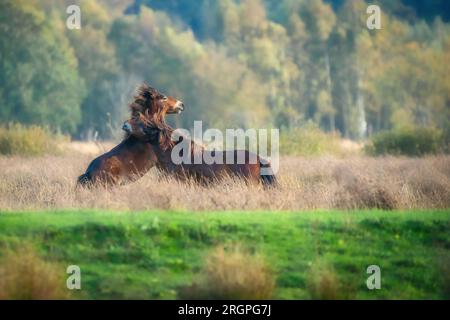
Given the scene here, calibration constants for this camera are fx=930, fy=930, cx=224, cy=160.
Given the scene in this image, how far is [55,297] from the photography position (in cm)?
1274

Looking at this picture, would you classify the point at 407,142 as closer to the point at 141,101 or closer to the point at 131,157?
the point at 141,101

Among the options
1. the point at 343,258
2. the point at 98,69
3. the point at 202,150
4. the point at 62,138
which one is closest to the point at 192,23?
the point at 98,69

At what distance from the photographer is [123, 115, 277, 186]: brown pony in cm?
1847

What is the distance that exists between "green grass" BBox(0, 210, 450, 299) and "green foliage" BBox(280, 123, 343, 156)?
1665 cm

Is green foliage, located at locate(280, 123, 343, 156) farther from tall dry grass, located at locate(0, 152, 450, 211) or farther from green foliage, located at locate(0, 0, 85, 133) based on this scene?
green foliage, located at locate(0, 0, 85, 133)

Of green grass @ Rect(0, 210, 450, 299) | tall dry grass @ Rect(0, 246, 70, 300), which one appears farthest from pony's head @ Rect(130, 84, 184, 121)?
tall dry grass @ Rect(0, 246, 70, 300)

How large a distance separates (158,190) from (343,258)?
4204 millimetres

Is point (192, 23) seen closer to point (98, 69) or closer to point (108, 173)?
point (98, 69)

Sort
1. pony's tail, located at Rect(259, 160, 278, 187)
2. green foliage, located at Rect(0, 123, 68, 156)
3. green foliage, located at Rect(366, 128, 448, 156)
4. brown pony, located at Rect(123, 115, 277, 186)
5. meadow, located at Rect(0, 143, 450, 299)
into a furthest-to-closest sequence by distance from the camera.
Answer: green foliage, located at Rect(366, 128, 448, 156) → green foliage, located at Rect(0, 123, 68, 156) → pony's tail, located at Rect(259, 160, 278, 187) → brown pony, located at Rect(123, 115, 277, 186) → meadow, located at Rect(0, 143, 450, 299)

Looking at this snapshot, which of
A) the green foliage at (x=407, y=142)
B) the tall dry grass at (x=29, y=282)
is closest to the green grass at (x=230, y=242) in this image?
the tall dry grass at (x=29, y=282)

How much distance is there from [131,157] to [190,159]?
1178 millimetres

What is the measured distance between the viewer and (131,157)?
18.4m

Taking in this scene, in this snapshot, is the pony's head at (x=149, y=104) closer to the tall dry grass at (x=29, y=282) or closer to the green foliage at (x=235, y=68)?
the tall dry grass at (x=29, y=282)

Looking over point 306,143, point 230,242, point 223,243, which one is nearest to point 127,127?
point 223,243
